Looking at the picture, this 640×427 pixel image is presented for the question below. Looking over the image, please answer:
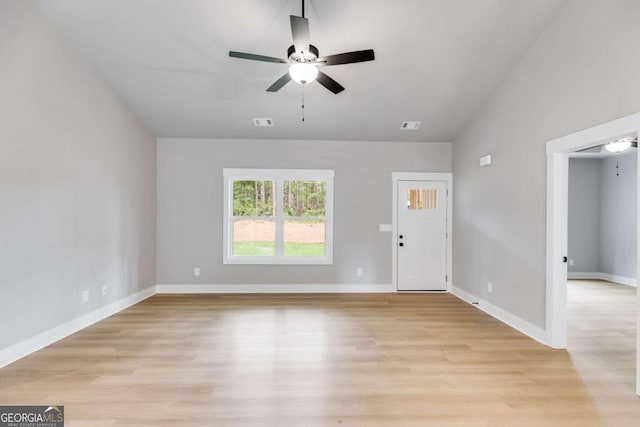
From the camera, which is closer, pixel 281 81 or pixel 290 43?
pixel 281 81

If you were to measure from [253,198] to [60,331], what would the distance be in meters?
3.13

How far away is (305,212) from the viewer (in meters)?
5.59

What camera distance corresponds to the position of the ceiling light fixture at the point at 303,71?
9.08 feet

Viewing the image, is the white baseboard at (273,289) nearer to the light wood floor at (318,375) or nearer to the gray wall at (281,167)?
the gray wall at (281,167)

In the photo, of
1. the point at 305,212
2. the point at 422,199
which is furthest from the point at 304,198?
the point at 422,199

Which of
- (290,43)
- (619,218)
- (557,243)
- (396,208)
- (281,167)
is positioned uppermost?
(290,43)

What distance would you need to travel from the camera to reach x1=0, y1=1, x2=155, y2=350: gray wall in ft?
9.27

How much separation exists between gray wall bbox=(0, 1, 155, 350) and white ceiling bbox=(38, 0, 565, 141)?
15.5 inches

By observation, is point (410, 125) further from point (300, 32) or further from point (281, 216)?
point (300, 32)

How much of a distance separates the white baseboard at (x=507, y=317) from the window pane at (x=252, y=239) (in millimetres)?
3295

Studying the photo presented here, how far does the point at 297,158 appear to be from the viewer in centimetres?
550

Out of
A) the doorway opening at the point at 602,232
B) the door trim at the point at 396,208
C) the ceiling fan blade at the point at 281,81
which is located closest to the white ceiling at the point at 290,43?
the ceiling fan blade at the point at 281,81

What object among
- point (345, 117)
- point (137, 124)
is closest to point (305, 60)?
point (345, 117)

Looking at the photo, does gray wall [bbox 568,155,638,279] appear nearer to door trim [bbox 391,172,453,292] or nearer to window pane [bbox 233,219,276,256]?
door trim [bbox 391,172,453,292]
